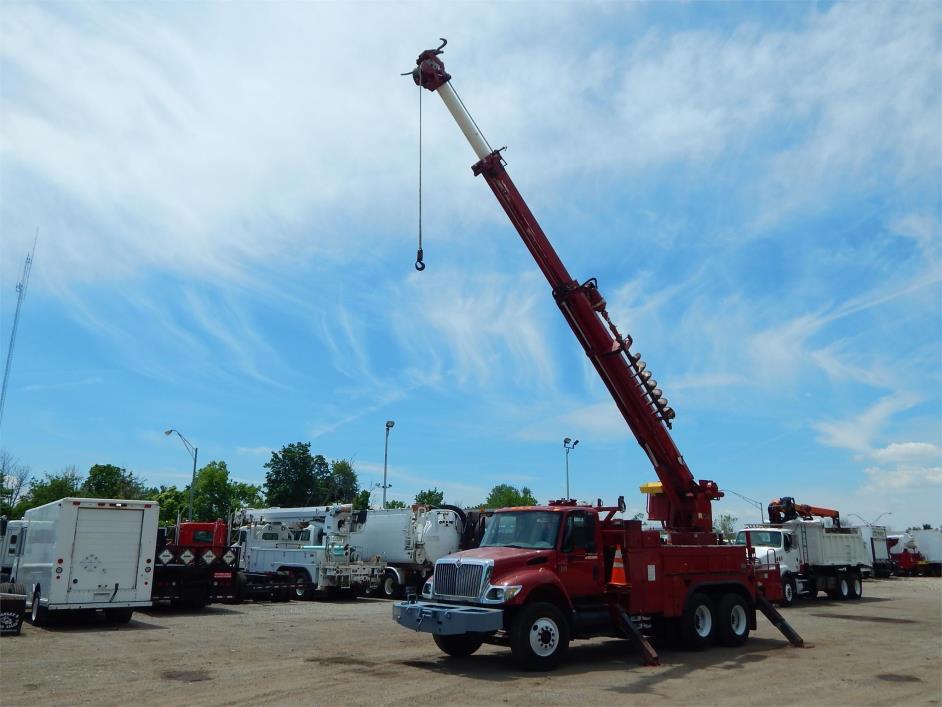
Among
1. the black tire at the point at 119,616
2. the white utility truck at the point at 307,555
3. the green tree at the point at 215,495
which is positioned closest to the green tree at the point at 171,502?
the green tree at the point at 215,495

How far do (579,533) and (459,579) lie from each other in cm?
214

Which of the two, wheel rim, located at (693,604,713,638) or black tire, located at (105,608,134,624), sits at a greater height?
wheel rim, located at (693,604,713,638)

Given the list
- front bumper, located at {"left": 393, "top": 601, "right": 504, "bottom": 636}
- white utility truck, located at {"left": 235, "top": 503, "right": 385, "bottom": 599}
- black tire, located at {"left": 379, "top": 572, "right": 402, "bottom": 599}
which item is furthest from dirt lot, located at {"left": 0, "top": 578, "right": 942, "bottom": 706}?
black tire, located at {"left": 379, "top": 572, "right": 402, "bottom": 599}

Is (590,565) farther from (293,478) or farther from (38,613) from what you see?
(293,478)

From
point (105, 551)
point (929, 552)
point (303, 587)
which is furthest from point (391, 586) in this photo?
point (929, 552)

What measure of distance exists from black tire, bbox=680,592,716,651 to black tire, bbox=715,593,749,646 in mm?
128

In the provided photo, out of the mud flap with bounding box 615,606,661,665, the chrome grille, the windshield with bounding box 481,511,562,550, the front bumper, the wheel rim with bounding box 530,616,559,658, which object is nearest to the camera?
the front bumper

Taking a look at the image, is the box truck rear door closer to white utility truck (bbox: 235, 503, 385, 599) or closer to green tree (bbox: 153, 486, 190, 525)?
white utility truck (bbox: 235, 503, 385, 599)

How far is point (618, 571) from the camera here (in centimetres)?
1279

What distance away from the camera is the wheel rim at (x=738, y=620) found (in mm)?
14367

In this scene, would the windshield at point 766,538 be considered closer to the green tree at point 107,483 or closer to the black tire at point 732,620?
the black tire at point 732,620

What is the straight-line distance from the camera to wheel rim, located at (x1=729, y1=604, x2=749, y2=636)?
47.1ft

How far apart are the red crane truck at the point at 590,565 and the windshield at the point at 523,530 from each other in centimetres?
2

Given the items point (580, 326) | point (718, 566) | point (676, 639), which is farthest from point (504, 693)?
point (580, 326)
